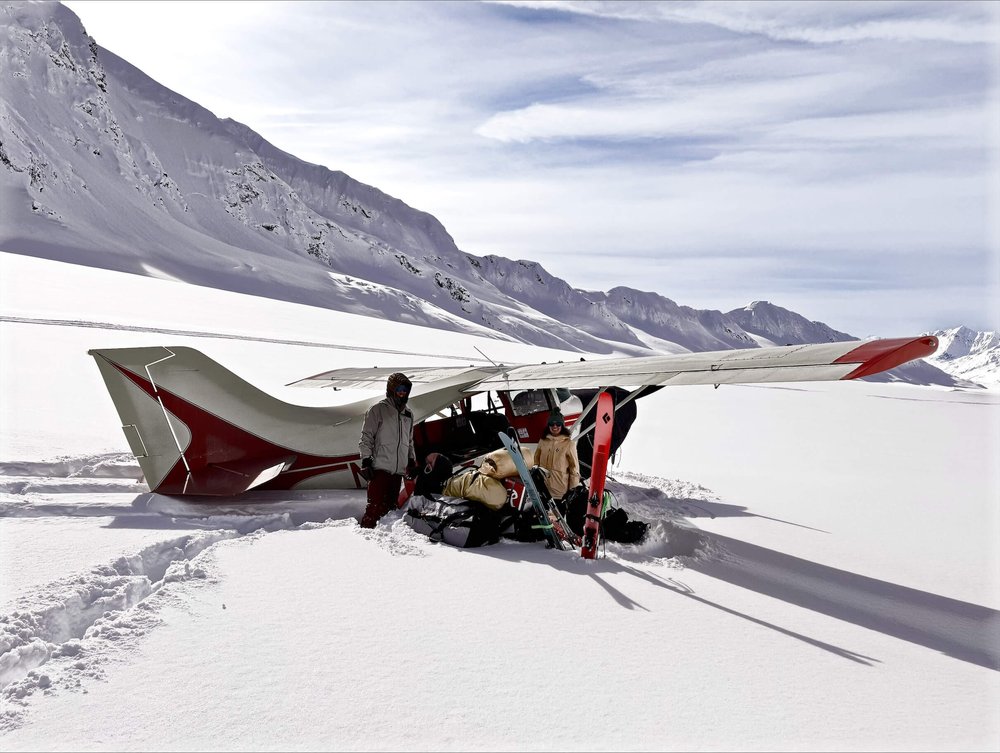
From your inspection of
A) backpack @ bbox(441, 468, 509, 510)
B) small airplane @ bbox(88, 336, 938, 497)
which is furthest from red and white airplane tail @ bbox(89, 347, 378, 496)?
backpack @ bbox(441, 468, 509, 510)

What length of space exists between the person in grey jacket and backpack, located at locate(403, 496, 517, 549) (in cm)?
39

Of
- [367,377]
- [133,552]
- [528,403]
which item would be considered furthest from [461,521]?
[367,377]

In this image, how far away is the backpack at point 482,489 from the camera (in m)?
6.50

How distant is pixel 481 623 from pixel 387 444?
9.56 feet

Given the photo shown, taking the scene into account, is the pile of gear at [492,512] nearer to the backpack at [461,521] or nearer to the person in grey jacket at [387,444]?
the backpack at [461,521]

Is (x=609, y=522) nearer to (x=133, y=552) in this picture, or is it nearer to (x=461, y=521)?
(x=461, y=521)

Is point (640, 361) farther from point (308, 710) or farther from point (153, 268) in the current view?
point (153, 268)

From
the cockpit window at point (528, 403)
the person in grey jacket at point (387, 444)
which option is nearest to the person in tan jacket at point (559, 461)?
the person in grey jacket at point (387, 444)

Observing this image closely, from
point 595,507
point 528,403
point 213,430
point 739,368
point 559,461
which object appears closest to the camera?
point 595,507

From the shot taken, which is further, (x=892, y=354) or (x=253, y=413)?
(x=253, y=413)

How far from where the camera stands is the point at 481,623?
4.43 metres

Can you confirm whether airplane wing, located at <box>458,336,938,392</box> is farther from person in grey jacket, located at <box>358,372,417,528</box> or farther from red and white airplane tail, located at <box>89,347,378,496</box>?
red and white airplane tail, located at <box>89,347,378,496</box>

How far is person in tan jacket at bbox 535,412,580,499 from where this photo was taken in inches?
270

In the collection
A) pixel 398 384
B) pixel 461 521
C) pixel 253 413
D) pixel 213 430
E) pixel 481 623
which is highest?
pixel 398 384
